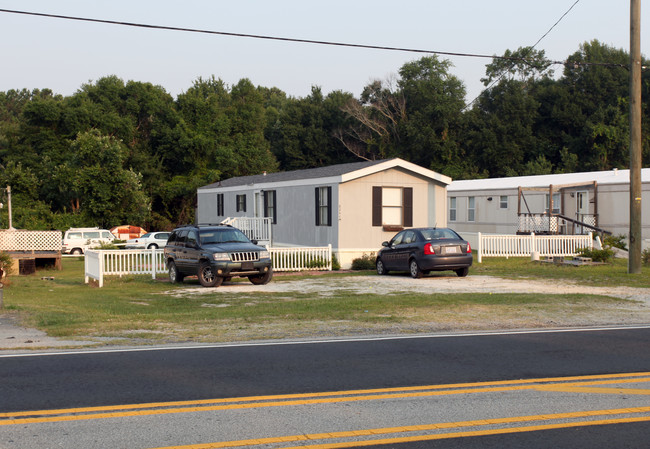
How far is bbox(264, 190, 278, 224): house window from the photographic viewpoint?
107 ft

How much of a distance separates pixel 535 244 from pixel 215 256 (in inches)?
609

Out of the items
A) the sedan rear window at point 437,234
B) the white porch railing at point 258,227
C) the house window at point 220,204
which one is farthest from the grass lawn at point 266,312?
the house window at point 220,204

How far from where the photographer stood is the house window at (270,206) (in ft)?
107

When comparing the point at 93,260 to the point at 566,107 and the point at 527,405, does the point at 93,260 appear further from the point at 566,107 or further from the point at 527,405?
the point at 566,107

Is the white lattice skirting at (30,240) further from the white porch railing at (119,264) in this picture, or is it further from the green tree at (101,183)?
the green tree at (101,183)

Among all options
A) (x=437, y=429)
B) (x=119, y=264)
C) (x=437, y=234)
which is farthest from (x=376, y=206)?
(x=437, y=429)

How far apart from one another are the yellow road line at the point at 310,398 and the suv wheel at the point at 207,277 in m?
13.7

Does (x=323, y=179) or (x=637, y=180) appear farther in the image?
(x=323, y=179)

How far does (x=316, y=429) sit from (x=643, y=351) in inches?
228

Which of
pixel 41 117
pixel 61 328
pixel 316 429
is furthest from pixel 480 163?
pixel 316 429

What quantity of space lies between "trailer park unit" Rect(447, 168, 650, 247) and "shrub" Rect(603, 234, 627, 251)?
57 centimetres

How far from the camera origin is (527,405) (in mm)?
7160

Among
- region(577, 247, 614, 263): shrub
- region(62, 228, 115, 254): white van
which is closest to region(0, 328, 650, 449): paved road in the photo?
region(577, 247, 614, 263): shrub

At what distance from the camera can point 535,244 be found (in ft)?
101
